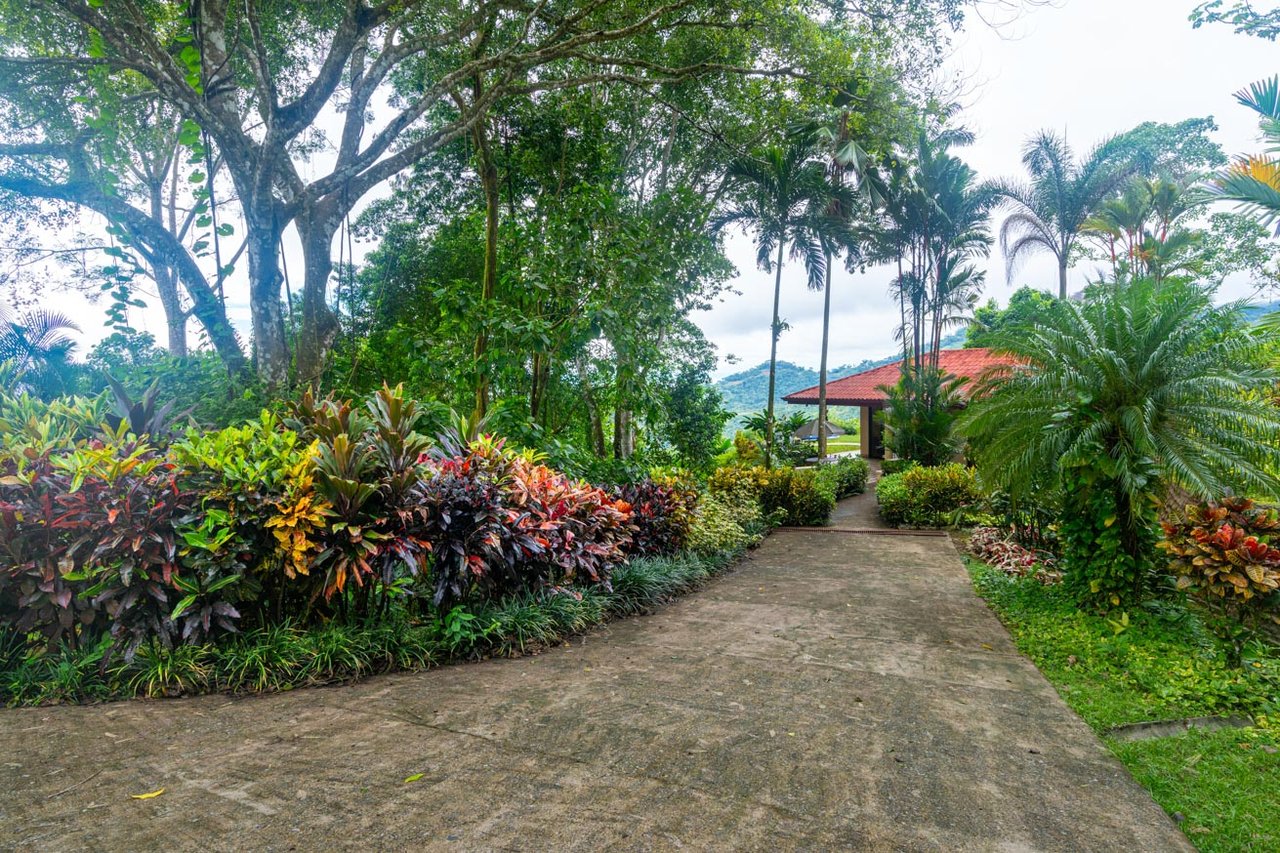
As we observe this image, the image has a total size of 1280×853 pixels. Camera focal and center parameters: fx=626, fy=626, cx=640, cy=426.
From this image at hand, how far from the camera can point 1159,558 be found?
5.27 m

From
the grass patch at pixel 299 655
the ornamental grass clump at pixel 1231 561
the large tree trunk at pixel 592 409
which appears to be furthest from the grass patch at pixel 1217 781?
the large tree trunk at pixel 592 409

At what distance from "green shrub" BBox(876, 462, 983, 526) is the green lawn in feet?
16.3

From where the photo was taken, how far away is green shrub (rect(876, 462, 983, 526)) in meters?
10.7

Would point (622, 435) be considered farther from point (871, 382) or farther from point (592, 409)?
point (871, 382)

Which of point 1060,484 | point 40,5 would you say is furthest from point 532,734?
point 40,5

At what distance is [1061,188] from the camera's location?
16.8 meters

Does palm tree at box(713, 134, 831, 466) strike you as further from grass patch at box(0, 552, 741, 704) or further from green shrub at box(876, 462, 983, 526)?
grass patch at box(0, 552, 741, 704)

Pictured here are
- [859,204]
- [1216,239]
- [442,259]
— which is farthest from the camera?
[1216,239]

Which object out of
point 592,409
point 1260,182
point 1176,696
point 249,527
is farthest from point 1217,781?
point 592,409

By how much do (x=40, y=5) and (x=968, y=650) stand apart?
11591 millimetres

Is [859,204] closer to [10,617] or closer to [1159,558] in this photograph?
[1159,558]

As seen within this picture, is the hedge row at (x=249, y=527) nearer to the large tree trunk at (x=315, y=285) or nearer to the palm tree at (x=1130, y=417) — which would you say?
the large tree trunk at (x=315, y=285)

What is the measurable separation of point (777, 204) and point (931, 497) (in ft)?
22.9

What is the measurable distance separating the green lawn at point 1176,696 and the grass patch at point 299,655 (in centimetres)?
339
